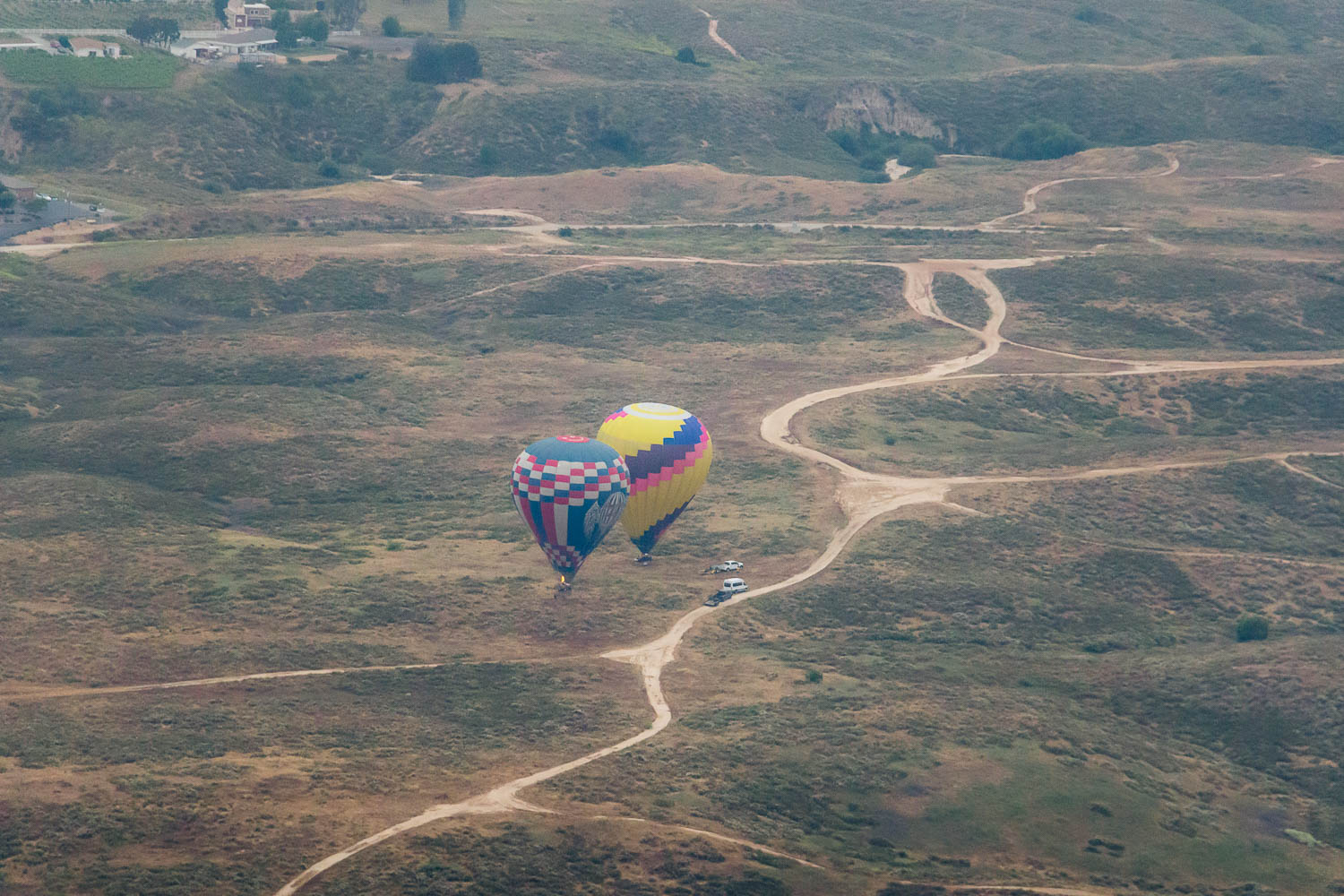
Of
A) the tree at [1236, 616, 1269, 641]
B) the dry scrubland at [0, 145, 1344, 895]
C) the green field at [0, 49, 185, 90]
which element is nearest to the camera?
the dry scrubland at [0, 145, 1344, 895]

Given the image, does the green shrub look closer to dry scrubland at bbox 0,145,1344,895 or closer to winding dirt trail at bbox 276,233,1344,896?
dry scrubland at bbox 0,145,1344,895

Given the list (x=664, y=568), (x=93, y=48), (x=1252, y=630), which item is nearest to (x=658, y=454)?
(x=664, y=568)

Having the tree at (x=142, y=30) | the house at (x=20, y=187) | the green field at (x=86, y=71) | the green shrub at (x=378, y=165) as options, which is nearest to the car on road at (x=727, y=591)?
the house at (x=20, y=187)

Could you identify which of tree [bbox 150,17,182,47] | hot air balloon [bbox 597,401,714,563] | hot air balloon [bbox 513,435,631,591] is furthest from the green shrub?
hot air balloon [bbox 513,435,631,591]

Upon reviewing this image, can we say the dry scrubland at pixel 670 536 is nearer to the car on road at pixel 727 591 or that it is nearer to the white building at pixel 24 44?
the car on road at pixel 727 591

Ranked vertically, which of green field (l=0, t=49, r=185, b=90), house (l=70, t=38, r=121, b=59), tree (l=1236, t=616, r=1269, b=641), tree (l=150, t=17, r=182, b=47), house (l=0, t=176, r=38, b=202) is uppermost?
tree (l=150, t=17, r=182, b=47)

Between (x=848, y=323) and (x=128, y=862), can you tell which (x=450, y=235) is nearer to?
(x=848, y=323)
